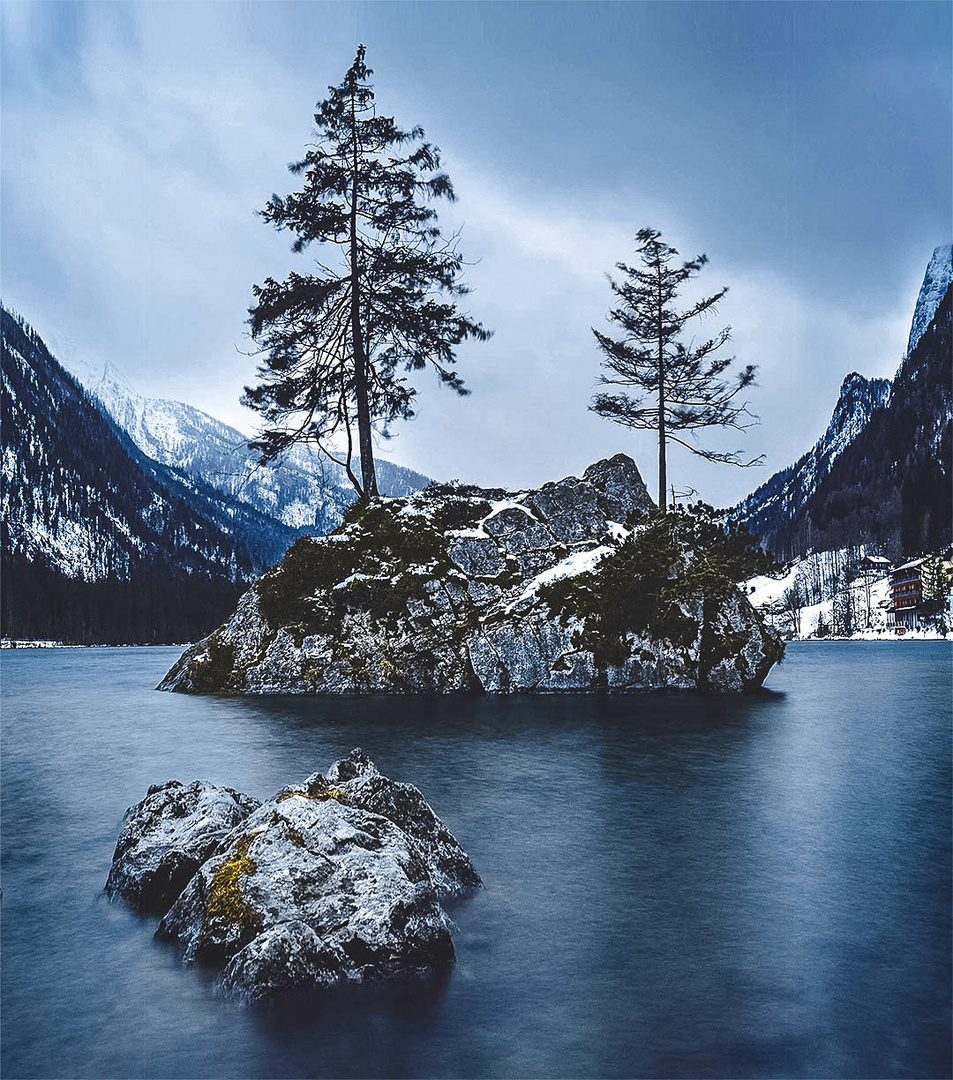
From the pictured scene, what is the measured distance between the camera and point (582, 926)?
7664 mm

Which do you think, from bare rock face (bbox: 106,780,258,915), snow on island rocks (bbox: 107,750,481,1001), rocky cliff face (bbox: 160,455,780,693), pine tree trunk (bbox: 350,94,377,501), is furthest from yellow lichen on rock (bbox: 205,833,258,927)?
pine tree trunk (bbox: 350,94,377,501)

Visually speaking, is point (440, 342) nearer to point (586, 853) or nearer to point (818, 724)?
point (818, 724)

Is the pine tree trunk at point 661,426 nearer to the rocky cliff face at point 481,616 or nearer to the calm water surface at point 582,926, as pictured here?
the rocky cliff face at point 481,616

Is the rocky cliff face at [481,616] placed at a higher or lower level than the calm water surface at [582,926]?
higher

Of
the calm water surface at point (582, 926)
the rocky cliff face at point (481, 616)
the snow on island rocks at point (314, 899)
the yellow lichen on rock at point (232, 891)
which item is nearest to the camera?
the calm water surface at point (582, 926)

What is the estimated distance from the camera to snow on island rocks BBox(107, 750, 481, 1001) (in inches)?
253

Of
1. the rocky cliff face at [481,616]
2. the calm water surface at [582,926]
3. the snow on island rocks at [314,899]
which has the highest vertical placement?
the rocky cliff face at [481,616]

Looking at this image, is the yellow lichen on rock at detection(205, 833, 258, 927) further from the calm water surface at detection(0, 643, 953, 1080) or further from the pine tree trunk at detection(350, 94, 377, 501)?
the pine tree trunk at detection(350, 94, 377, 501)

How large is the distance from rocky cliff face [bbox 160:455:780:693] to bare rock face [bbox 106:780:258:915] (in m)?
18.2

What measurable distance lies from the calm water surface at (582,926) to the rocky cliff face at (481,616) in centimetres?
942

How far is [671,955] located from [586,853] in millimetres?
2999

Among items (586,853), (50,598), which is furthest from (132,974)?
(50,598)

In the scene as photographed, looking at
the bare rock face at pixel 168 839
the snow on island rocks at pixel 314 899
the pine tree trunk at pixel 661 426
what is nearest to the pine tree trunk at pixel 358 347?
the pine tree trunk at pixel 661 426

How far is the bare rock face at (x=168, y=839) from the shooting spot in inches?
332
